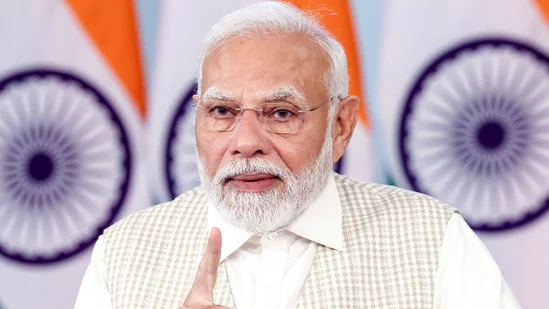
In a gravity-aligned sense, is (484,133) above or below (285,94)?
below

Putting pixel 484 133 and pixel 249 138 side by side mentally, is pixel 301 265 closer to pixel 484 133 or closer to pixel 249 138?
pixel 249 138

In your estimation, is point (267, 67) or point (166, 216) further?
point (166, 216)

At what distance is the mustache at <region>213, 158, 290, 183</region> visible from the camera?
5.83ft

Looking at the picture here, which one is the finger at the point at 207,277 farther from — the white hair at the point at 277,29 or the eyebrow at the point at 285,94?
the white hair at the point at 277,29

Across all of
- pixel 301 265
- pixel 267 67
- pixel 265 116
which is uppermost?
pixel 267 67

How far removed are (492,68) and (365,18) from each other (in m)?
0.41

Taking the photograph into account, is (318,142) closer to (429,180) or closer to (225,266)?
(225,266)

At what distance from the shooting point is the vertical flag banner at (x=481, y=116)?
2.60 meters

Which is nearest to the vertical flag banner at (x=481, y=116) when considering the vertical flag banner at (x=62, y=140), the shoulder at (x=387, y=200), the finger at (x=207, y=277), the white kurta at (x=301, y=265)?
the shoulder at (x=387, y=200)

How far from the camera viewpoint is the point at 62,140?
9.00 ft

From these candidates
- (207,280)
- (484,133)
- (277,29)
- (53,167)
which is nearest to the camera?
(207,280)

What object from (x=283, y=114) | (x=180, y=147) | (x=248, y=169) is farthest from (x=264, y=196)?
(x=180, y=147)

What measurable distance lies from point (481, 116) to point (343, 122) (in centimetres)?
77

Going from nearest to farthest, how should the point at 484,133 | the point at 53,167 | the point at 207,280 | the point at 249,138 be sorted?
the point at 207,280, the point at 249,138, the point at 484,133, the point at 53,167
